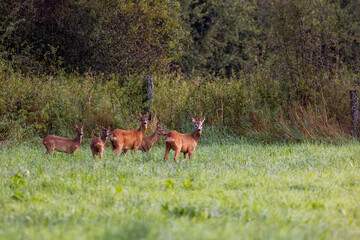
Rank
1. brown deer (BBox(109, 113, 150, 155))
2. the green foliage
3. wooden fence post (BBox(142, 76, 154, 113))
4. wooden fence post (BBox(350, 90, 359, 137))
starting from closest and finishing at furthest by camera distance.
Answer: brown deer (BBox(109, 113, 150, 155)), wooden fence post (BBox(350, 90, 359, 137)), wooden fence post (BBox(142, 76, 154, 113)), the green foliage

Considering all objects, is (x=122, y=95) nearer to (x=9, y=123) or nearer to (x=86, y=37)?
(x=9, y=123)

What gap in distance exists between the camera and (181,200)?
5566mm

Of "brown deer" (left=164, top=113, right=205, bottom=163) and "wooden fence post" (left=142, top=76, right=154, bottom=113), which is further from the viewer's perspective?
"wooden fence post" (left=142, top=76, right=154, bottom=113)

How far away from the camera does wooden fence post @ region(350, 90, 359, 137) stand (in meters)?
13.9

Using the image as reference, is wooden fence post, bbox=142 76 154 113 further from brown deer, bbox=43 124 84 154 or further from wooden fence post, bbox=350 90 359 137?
wooden fence post, bbox=350 90 359 137

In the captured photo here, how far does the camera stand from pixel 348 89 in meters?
14.7

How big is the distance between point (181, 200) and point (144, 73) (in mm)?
15620

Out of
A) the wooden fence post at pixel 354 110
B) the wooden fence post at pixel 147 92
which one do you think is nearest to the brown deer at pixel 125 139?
the wooden fence post at pixel 147 92

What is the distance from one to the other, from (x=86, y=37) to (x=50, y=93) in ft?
20.3

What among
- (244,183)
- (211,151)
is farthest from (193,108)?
(244,183)

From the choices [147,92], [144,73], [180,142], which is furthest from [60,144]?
[144,73]

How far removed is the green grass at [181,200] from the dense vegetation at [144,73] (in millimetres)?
4988

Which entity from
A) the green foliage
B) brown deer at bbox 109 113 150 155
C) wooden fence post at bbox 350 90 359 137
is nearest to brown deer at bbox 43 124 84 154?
brown deer at bbox 109 113 150 155

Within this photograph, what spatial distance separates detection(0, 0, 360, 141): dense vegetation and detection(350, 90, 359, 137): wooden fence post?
23 cm
